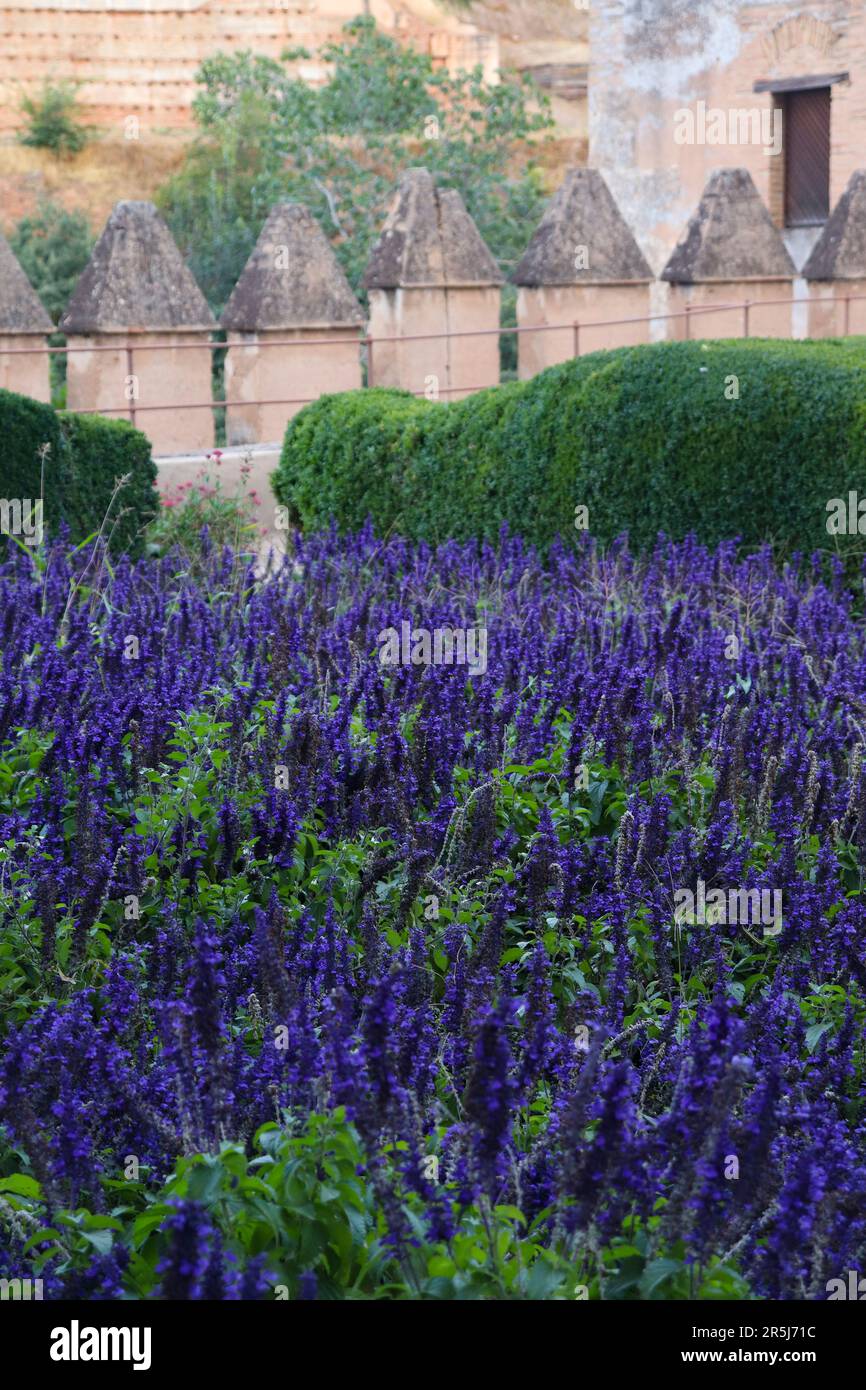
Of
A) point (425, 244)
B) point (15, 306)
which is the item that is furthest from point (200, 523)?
point (425, 244)

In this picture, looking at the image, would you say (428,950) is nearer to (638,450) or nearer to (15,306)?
(638,450)

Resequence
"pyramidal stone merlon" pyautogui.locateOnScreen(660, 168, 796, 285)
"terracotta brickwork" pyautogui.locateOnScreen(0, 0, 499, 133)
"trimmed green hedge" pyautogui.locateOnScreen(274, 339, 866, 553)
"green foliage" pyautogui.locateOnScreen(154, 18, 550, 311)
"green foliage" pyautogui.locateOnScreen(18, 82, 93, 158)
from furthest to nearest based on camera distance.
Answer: "terracotta brickwork" pyautogui.locateOnScreen(0, 0, 499, 133) < "green foliage" pyautogui.locateOnScreen(18, 82, 93, 158) < "green foliage" pyautogui.locateOnScreen(154, 18, 550, 311) < "pyramidal stone merlon" pyautogui.locateOnScreen(660, 168, 796, 285) < "trimmed green hedge" pyautogui.locateOnScreen(274, 339, 866, 553)

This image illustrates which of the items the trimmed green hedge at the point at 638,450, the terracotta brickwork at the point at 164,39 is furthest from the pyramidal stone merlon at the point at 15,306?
the terracotta brickwork at the point at 164,39

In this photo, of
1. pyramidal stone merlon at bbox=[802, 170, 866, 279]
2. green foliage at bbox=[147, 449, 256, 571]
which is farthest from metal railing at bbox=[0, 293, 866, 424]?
green foliage at bbox=[147, 449, 256, 571]

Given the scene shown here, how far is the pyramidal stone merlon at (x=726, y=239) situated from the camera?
54.1ft

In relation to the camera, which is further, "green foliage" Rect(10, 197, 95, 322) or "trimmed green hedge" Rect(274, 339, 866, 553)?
"green foliage" Rect(10, 197, 95, 322)

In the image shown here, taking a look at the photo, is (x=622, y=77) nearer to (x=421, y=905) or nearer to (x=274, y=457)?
(x=274, y=457)

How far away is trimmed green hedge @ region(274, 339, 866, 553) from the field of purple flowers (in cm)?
249

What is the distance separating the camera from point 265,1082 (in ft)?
9.80

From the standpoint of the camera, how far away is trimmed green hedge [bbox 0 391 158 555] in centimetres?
1089

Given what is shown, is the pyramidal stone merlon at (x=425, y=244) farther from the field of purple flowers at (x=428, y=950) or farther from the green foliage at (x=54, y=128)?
the green foliage at (x=54, y=128)

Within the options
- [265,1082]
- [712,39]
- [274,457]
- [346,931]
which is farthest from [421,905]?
[712,39]

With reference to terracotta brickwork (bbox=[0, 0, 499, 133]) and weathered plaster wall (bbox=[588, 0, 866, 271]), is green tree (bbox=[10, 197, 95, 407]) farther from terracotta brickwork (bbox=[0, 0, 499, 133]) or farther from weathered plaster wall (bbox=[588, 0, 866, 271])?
terracotta brickwork (bbox=[0, 0, 499, 133])
